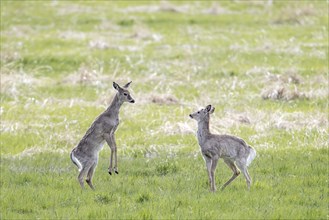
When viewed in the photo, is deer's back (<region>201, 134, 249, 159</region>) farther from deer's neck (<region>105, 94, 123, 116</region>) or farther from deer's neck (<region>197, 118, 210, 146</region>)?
deer's neck (<region>105, 94, 123, 116</region>)

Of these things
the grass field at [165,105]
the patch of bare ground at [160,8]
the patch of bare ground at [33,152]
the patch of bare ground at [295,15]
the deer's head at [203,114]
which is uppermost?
the patch of bare ground at [160,8]

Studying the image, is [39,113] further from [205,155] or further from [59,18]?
[59,18]

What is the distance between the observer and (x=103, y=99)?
2161 cm

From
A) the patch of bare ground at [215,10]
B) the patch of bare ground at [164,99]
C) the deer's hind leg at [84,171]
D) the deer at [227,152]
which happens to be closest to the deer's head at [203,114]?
the deer at [227,152]

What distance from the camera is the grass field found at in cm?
1134

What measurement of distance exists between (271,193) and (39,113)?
9.80 m

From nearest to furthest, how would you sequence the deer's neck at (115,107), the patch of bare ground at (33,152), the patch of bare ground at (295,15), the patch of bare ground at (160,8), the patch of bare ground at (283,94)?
1. the deer's neck at (115,107)
2. the patch of bare ground at (33,152)
3. the patch of bare ground at (283,94)
4. the patch of bare ground at (295,15)
5. the patch of bare ground at (160,8)

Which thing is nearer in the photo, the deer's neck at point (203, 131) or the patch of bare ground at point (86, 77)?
the deer's neck at point (203, 131)

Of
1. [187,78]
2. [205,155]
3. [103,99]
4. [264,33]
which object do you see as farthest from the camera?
[264,33]

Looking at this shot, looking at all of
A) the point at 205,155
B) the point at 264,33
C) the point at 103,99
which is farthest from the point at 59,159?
the point at 264,33

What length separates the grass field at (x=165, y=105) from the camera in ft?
37.2

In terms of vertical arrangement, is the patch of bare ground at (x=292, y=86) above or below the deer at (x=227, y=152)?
below

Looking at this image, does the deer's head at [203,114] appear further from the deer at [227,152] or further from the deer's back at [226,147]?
the deer's back at [226,147]

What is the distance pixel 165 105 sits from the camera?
21031 mm
